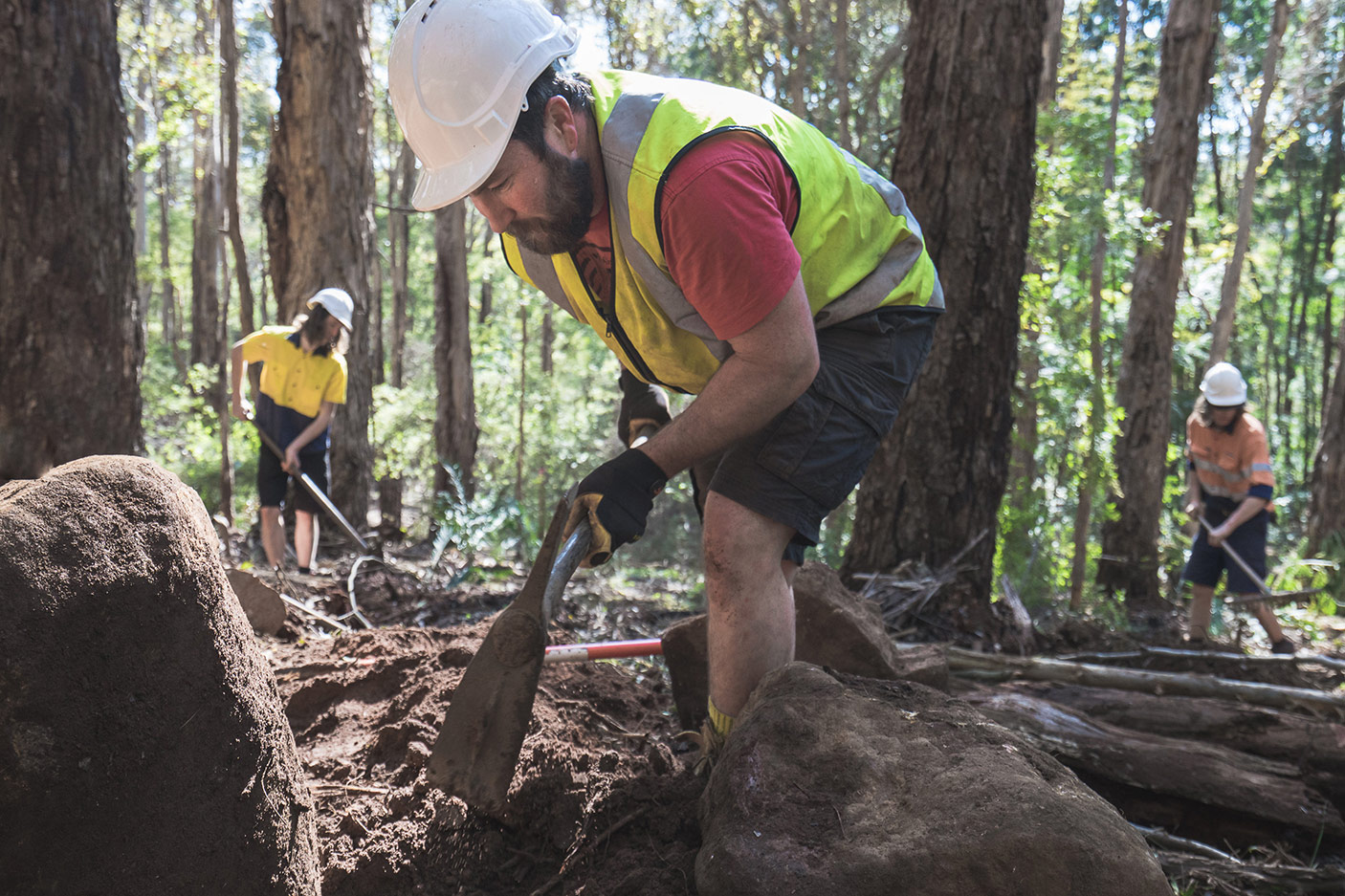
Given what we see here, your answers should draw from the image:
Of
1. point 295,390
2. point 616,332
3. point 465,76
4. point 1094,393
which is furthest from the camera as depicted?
point 1094,393

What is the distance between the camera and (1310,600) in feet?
29.6

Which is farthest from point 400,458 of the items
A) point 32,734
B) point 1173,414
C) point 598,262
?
point 1173,414

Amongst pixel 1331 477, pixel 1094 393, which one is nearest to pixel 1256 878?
pixel 1094 393

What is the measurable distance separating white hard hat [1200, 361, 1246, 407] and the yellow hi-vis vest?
4.92 m

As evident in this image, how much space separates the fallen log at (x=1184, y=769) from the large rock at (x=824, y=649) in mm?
263

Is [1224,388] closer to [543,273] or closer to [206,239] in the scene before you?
[543,273]

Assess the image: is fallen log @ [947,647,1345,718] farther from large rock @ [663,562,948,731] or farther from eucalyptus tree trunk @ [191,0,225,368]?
eucalyptus tree trunk @ [191,0,225,368]

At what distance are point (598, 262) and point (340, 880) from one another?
1420 millimetres

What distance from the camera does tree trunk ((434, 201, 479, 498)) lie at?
9.19m

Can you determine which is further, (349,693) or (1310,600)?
(1310,600)

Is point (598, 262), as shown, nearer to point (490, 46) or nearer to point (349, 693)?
point (490, 46)

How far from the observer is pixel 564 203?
199cm

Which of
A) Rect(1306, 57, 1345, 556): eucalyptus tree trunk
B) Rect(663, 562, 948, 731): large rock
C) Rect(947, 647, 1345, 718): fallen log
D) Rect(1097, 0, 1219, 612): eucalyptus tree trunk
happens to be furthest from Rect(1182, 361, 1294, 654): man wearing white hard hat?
Rect(1306, 57, 1345, 556): eucalyptus tree trunk

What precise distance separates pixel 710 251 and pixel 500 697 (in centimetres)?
101
